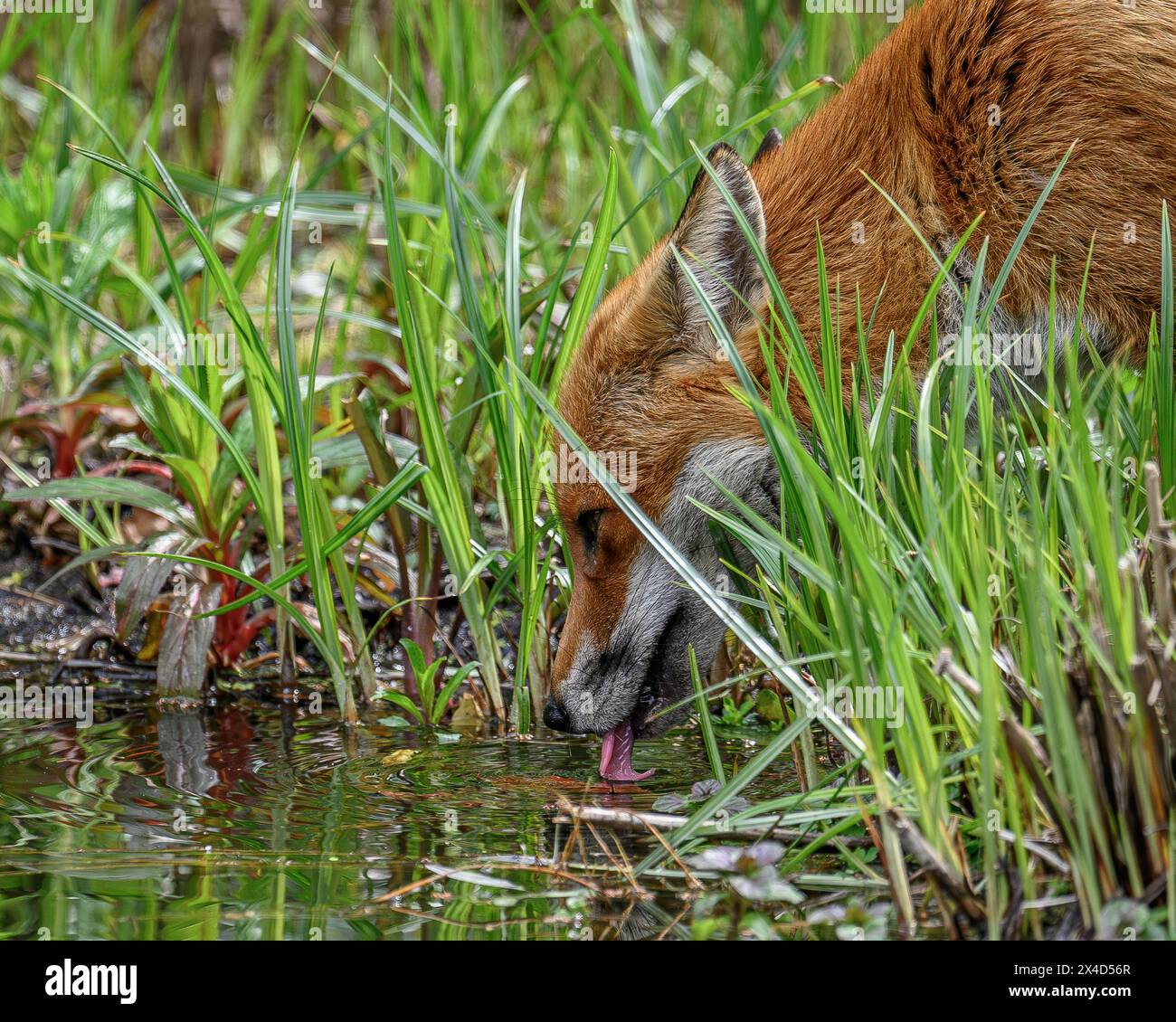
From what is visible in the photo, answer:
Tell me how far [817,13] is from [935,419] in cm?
278

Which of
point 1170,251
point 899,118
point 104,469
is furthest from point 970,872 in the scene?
point 104,469

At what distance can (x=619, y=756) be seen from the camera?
391cm

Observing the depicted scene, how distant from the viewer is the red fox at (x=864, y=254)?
3.70 m

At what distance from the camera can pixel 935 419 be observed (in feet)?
12.3

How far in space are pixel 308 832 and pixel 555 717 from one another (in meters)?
0.90
